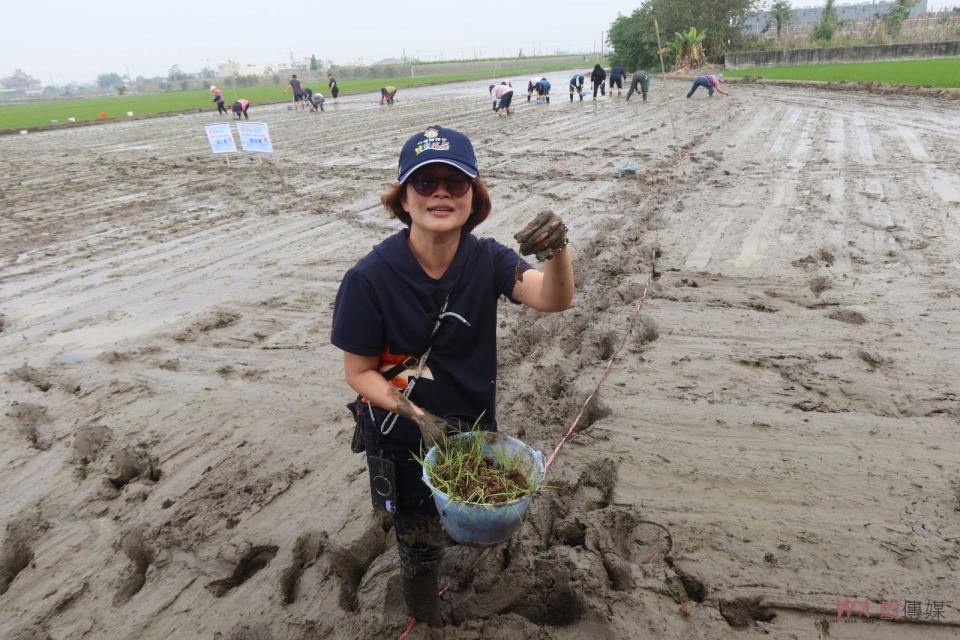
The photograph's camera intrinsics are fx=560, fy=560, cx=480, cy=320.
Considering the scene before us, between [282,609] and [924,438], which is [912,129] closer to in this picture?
[924,438]

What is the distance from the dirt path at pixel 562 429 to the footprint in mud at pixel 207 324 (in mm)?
25

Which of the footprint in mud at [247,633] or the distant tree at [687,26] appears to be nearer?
the footprint in mud at [247,633]

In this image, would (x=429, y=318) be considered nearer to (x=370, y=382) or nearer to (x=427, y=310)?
(x=427, y=310)

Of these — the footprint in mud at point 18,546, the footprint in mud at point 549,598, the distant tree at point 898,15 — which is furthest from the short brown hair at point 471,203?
the distant tree at point 898,15

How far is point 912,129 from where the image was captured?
461 inches

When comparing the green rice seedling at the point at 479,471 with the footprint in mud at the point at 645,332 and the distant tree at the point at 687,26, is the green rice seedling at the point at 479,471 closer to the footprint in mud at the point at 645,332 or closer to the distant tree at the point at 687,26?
the footprint in mud at the point at 645,332

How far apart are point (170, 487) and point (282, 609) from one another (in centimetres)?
114

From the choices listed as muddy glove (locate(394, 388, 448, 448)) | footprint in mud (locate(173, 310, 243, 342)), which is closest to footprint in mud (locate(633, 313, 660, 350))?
Result: muddy glove (locate(394, 388, 448, 448))

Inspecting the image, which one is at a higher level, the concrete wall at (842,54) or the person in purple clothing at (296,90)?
the person in purple clothing at (296,90)

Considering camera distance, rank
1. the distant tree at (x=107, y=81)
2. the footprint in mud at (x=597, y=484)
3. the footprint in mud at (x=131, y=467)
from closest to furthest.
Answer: the footprint in mud at (x=597, y=484)
the footprint in mud at (x=131, y=467)
the distant tree at (x=107, y=81)

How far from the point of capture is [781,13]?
44.5m

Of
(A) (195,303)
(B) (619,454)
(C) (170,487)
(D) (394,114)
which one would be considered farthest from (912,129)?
(D) (394,114)

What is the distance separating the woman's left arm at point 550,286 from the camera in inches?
69.9

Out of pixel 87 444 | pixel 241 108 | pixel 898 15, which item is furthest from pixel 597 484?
pixel 898 15
